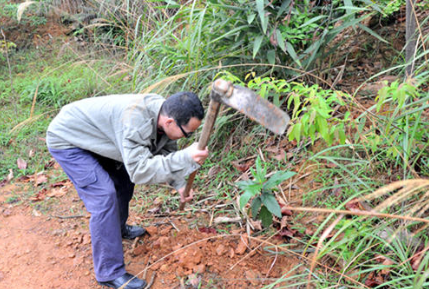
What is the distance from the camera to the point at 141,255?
2705mm

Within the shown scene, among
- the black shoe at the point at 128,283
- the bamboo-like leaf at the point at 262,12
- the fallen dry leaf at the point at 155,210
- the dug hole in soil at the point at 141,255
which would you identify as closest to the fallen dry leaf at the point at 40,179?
the dug hole in soil at the point at 141,255

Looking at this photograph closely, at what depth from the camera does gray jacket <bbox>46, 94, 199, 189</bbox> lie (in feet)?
6.83

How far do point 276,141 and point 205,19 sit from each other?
1.28 metres

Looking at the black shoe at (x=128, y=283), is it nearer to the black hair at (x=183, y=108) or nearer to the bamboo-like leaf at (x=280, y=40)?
the black hair at (x=183, y=108)

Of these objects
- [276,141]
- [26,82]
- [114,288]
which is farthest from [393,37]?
[26,82]

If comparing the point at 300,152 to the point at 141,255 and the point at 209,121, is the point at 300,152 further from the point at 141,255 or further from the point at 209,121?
the point at 141,255

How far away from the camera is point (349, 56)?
354cm

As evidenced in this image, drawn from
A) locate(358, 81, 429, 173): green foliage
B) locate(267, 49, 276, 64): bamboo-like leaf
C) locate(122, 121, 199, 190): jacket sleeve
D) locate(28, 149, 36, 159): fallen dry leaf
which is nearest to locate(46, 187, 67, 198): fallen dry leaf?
locate(28, 149, 36, 159): fallen dry leaf

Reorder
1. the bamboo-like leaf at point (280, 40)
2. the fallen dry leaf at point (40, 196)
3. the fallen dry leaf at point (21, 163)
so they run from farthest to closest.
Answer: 1. the fallen dry leaf at point (21, 163)
2. the fallen dry leaf at point (40, 196)
3. the bamboo-like leaf at point (280, 40)

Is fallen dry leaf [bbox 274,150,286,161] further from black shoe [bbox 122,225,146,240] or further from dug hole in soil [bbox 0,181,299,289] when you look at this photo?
black shoe [bbox 122,225,146,240]

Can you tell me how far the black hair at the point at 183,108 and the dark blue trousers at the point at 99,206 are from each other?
67 cm

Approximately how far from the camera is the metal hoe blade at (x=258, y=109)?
1.66 m

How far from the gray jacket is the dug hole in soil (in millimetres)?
465

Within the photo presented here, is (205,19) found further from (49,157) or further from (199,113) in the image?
(49,157)
